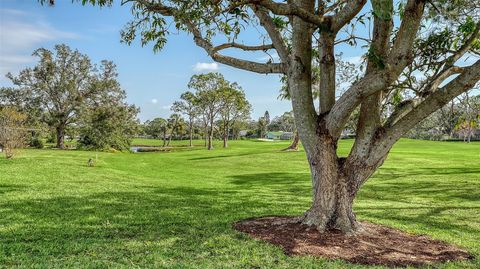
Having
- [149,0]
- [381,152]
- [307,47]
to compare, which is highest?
[149,0]

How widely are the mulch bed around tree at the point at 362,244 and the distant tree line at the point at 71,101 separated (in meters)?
42.9

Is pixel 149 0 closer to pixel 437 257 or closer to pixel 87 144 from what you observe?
pixel 437 257

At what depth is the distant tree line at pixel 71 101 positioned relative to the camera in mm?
48031

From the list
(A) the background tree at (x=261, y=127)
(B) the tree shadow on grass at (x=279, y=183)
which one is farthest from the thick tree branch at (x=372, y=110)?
(A) the background tree at (x=261, y=127)

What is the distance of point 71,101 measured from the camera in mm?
50906

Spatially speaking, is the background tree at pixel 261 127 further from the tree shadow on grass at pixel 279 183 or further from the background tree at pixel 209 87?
the tree shadow on grass at pixel 279 183

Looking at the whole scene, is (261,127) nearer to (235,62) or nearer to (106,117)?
(106,117)

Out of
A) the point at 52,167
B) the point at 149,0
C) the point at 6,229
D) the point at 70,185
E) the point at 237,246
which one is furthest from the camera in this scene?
the point at 52,167

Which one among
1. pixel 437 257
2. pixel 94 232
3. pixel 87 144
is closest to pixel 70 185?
pixel 94 232

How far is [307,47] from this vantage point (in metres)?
7.02

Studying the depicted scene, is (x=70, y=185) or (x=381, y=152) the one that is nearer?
(x=381, y=152)

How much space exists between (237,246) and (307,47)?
3640 millimetres

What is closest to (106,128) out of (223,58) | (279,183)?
(279,183)

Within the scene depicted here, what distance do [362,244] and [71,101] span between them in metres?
50.9
